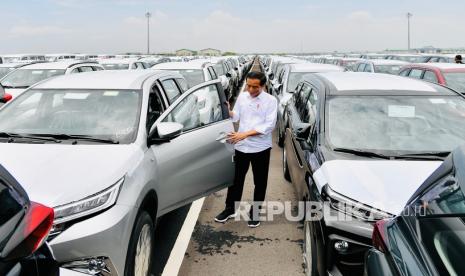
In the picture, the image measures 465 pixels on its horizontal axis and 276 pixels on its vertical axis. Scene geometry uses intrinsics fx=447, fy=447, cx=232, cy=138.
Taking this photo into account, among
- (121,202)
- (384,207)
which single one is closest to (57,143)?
(121,202)

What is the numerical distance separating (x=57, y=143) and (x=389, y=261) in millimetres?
2804

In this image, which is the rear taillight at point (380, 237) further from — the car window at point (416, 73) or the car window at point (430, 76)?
the car window at point (416, 73)

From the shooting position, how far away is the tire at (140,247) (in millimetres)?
3008

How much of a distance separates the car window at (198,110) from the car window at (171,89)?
0.41 m

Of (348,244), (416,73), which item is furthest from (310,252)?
(416,73)

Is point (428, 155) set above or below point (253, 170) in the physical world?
above

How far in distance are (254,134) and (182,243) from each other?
1.34 metres

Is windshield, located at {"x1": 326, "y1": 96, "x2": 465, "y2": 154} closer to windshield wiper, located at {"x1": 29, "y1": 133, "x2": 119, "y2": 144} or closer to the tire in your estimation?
the tire

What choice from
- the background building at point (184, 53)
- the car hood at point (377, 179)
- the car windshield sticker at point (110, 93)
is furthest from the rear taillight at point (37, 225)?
the background building at point (184, 53)

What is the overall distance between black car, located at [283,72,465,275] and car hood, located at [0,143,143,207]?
1484 mm

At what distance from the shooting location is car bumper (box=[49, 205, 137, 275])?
2646mm

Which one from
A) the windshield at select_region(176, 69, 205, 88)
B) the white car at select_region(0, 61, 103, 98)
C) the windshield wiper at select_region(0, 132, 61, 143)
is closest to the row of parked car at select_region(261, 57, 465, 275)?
the windshield wiper at select_region(0, 132, 61, 143)

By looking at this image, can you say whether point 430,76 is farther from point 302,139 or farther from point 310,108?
point 302,139

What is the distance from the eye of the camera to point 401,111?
13.8ft
